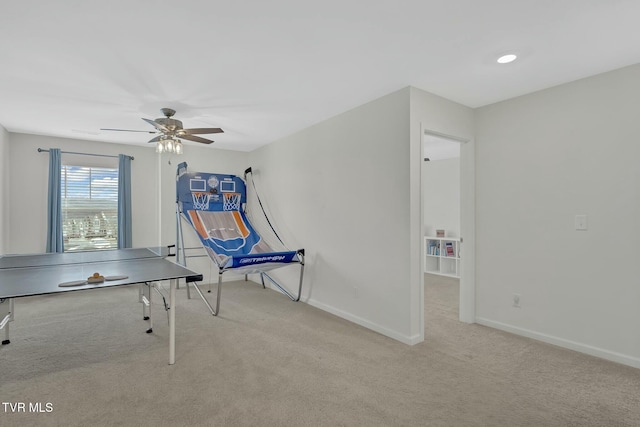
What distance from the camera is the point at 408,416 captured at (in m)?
1.82

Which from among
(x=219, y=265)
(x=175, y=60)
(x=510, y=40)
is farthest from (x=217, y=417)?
(x=510, y=40)

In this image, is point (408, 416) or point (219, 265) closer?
point (408, 416)

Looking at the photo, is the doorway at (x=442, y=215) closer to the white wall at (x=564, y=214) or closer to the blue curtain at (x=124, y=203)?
the white wall at (x=564, y=214)

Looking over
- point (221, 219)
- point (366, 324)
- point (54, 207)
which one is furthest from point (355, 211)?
point (54, 207)

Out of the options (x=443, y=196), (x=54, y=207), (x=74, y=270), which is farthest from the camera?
(x=443, y=196)

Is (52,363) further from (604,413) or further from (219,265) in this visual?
(604,413)

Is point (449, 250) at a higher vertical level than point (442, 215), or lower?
lower

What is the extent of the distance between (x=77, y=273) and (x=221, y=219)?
249cm

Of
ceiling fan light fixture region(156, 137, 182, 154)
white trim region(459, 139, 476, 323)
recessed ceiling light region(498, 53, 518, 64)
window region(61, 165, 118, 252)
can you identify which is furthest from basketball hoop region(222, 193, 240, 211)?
recessed ceiling light region(498, 53, 518, 64)

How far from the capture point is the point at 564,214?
2.77 m

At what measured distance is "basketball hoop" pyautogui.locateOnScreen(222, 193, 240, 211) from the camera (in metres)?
5.12

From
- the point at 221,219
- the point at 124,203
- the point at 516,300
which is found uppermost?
the point at 124,203

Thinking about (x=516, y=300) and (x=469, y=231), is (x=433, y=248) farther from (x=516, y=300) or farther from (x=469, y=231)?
(x=516, y=300)

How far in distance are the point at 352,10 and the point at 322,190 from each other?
233 centimetres
